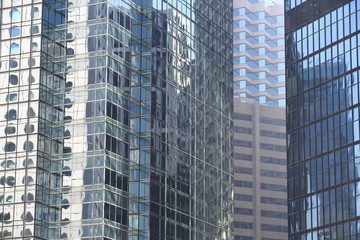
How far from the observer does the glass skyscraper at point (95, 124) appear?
105 m

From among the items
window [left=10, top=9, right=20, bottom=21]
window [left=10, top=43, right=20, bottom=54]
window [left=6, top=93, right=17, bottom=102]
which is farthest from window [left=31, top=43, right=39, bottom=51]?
window [left=6, top=93, right=17, bottom=102]

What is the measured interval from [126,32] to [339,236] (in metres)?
34.2

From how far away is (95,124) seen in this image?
107 meters

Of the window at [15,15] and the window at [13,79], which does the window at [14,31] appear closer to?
the window at [15,15]

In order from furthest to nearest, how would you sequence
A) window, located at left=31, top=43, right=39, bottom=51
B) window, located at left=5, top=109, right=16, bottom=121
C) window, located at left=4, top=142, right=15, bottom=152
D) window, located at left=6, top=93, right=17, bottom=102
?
window, located at left=31, top=43, right=39, bottom=51 → window, located at left=6, top=93, right=17, bottom=102 → window, located at left=5, top=109, right=16, bottom=121 → window, located at left=4, top=142, right=15, bottom=152

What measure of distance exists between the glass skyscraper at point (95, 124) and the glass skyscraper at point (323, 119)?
1460cm

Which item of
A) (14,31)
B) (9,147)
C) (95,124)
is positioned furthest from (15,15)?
(95,124)

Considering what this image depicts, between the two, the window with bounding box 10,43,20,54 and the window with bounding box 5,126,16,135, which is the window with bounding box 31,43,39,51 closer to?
the window with bounding box 10,43,20,54

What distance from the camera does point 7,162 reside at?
351 feet

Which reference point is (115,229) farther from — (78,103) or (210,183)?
(210,183)

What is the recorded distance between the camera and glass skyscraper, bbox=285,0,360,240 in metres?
100

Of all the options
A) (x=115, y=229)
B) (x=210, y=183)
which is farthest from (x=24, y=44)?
(x=210, y=183)

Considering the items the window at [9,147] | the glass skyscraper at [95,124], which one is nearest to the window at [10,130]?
the glass skyscraper at [95,124]

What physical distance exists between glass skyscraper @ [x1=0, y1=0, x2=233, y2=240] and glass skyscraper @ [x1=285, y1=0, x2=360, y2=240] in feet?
47.9
